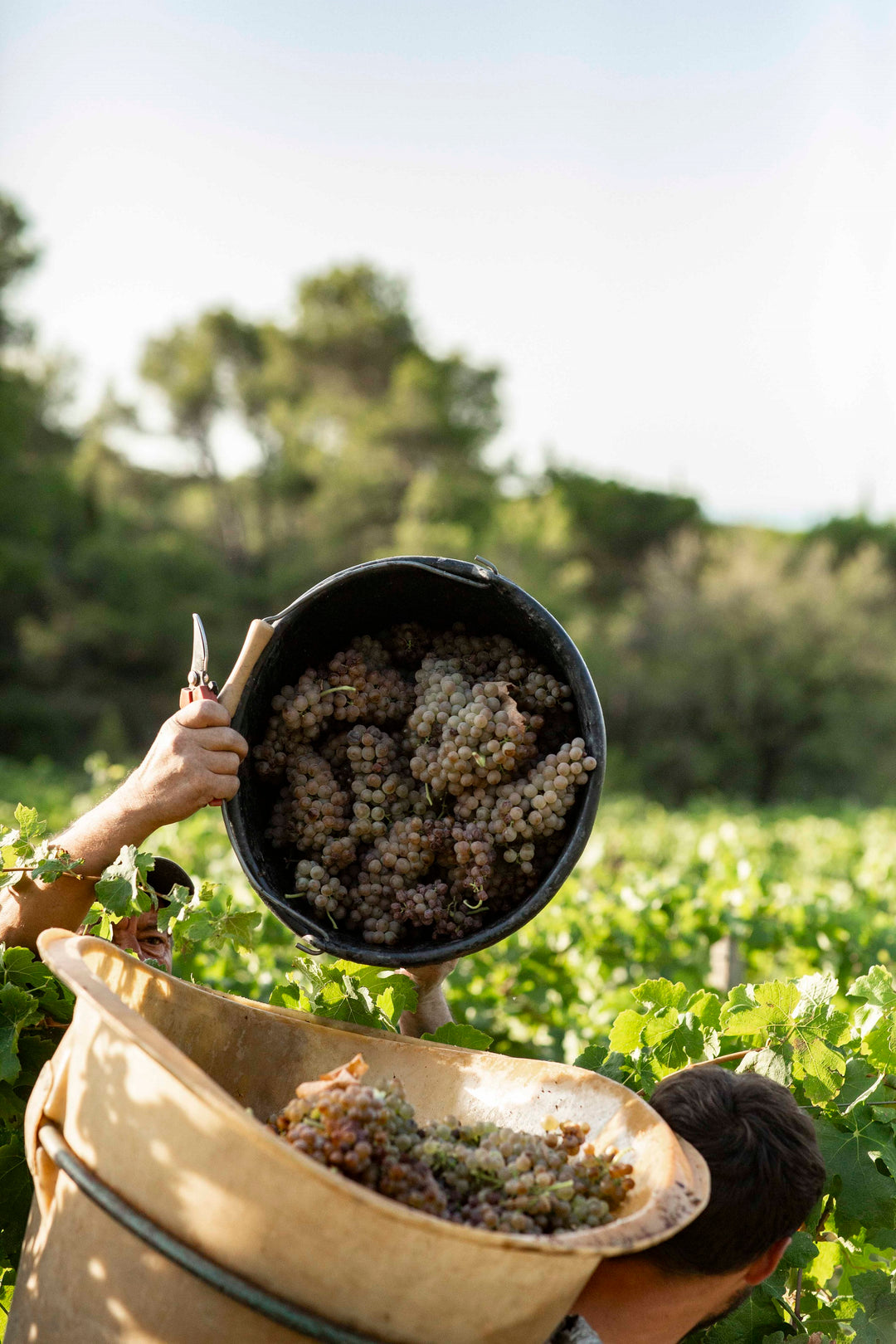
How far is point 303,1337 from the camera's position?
1.36m

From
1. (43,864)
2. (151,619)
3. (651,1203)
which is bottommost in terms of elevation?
(651,1203)

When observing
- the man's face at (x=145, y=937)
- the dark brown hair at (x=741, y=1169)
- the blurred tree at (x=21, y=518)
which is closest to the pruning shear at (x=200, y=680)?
the man's face at (x=145, y=937)

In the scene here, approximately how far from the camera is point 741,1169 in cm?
184

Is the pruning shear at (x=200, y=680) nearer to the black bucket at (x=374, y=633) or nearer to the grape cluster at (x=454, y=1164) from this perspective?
the black bucket at (x=374, y=633)

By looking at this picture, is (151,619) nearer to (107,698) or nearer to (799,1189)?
(107,698)

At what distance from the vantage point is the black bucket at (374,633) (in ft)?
7.19

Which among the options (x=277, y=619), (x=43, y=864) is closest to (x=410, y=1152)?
(x=43, y=864)

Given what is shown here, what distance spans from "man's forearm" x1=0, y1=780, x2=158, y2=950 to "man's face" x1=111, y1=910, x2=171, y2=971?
109 millimetres

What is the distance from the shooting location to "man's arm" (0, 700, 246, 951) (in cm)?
208

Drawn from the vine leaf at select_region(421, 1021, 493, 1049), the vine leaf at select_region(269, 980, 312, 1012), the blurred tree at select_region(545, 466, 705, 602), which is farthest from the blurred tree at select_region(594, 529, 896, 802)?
the vine leaf at select_region(421, 1021, 493, 1049)

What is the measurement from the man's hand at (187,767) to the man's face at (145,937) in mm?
355

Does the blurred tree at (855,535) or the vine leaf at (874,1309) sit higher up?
the blurred tree at (855,535)

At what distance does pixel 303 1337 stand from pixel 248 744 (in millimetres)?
1181

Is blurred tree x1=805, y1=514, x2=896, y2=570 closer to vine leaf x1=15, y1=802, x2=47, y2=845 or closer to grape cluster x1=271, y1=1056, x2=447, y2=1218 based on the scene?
vine leaf x1=15, y1=802, x2=47, y2=845
